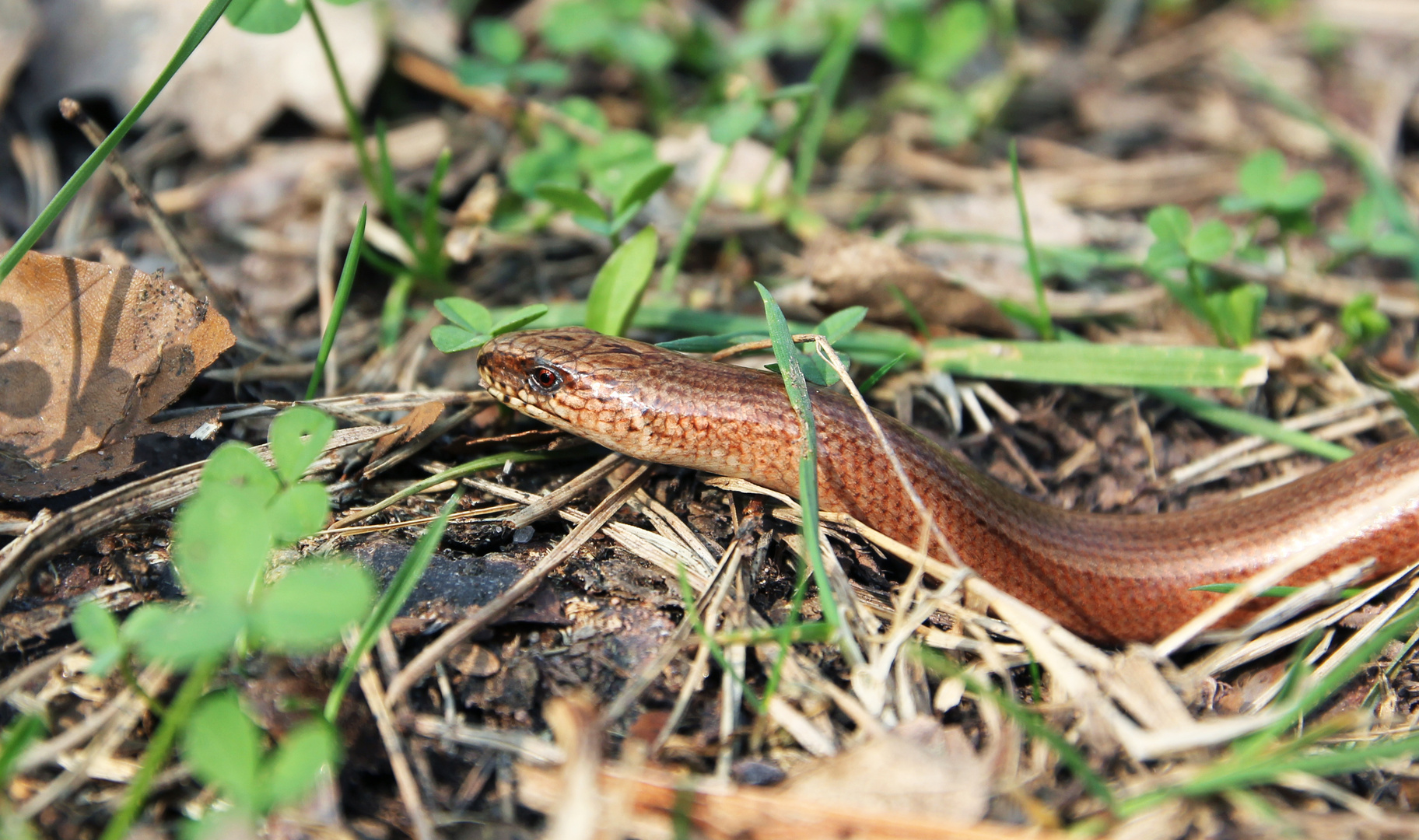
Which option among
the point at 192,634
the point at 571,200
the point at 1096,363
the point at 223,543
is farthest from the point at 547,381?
the point at 1096,363

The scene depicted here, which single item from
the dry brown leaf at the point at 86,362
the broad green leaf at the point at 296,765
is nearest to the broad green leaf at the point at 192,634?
the broad green leaf at the point at 296,765

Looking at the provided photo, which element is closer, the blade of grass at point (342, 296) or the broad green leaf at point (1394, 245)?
the blade of grass at point (342, 296)

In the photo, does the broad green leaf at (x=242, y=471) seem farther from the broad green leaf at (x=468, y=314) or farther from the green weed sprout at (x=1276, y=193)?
the green weed sprout at (x=1276, y=193)

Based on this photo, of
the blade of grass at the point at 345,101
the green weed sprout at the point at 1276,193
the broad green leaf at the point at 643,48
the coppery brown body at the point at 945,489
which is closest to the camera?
the coppery brown body at the point at 945,489

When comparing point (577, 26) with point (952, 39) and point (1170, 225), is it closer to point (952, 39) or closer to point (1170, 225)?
point (952, 39)

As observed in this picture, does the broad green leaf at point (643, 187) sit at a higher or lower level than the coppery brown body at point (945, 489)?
higher

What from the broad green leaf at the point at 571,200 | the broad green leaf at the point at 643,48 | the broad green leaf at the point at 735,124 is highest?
the broad green leaf at the point at 643,48
